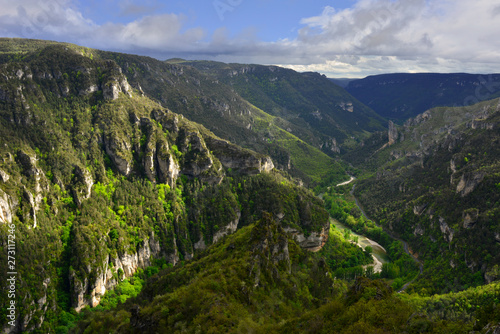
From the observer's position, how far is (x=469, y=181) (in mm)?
143750

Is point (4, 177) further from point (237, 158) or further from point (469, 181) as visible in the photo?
point (469, 181)

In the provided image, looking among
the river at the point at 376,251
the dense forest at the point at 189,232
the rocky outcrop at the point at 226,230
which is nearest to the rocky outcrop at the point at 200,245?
the dense forest at the point at 189,232

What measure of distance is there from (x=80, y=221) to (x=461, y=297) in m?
135

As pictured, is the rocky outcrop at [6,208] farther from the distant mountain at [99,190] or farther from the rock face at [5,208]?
the distant mountain at [99,190]

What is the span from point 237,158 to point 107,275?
319 ft

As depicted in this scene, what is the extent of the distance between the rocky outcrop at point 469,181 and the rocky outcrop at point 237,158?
10698 cm

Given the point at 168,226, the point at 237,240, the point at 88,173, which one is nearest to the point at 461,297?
the point at 237,240

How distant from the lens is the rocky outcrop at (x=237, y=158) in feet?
589

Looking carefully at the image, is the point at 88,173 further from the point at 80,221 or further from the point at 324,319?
the point at 324,319

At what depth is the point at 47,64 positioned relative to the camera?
159500 mm

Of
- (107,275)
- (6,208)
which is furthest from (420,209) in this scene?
(6,208)

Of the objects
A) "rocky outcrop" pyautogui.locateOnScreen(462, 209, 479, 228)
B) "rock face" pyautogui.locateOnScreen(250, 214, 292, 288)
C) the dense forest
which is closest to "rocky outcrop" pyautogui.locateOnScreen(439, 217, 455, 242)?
the dense forest

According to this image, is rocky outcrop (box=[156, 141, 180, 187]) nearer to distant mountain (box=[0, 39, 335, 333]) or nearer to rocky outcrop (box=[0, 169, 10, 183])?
distant mountain (box=[0, 39, 335, 333])

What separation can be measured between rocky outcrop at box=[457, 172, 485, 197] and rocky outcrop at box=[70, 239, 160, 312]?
15441 cm
